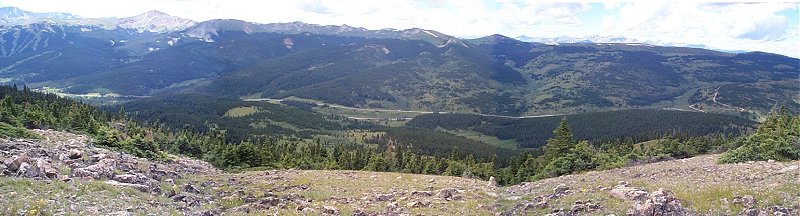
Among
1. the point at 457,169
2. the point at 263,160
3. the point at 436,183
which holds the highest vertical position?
the point at 436,183

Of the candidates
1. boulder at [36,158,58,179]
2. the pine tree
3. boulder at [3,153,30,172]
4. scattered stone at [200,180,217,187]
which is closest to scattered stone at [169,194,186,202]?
boulder at [36,158,58,179]

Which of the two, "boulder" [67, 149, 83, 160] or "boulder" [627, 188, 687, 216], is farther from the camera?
"boulder" [67, 149, 83, 160]

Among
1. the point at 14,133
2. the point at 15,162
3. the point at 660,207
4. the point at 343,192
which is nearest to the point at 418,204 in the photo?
the point at 343,192

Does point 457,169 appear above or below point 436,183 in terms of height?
below

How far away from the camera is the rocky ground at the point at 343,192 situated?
24.8 metres

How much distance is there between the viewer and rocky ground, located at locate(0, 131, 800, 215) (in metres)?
24.8

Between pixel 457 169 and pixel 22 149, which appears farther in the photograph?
pixel 457 169

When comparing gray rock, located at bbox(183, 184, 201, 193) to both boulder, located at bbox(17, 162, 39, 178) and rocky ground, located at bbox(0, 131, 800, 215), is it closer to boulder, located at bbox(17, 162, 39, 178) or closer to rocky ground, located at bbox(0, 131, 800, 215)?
rocky ground, located at bbox(0, 131, 800, 215)

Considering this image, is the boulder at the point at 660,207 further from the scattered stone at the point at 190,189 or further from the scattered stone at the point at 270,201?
A: the scattered stone at the point at 190,189

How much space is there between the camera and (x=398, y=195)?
37.5 metres

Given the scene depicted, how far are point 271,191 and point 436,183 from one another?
15.4 m

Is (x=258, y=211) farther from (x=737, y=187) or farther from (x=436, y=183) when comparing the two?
(x=737, y=187)

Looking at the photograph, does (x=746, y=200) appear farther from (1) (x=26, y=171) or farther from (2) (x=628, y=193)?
(1) (x=26, y=171)

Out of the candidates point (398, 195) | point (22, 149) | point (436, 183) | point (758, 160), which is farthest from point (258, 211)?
point (758, 160)
